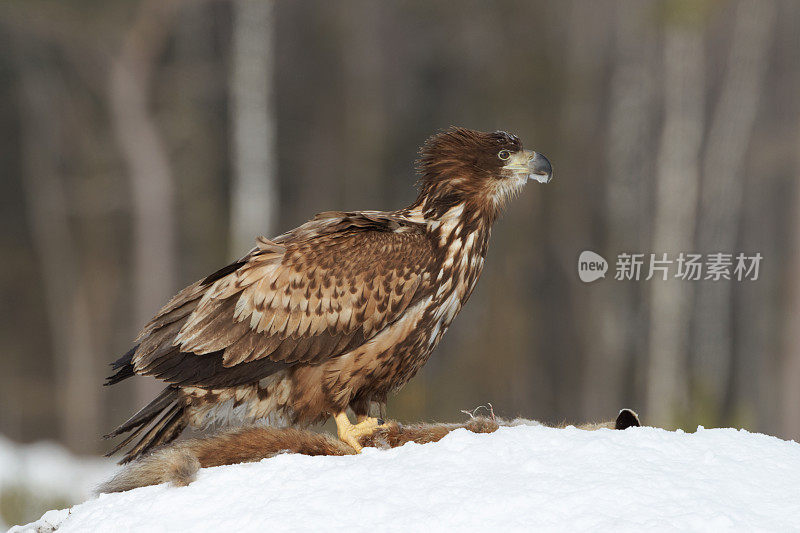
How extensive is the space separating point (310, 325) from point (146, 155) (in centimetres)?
1283

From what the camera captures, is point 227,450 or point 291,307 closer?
point 227,450

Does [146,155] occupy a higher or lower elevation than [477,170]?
lower

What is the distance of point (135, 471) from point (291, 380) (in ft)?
3.38

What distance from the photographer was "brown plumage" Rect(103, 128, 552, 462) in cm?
439

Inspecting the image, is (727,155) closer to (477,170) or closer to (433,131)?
(433,131)

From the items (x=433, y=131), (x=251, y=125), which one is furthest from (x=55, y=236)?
(x=433, y=131)

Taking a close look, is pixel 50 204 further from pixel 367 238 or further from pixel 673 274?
pixel 367 238

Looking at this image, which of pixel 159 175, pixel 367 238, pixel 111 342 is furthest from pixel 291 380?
pixel 111 342

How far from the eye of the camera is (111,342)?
2052 cm

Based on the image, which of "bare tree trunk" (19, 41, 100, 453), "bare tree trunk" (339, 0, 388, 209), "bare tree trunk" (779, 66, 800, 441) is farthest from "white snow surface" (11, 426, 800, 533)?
"bare tree trunk" (19, 41, 100, 453)

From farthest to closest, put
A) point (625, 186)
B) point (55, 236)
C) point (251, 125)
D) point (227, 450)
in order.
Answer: point (55, 236), point (625, 186), point (251, 125), point (227, 450)

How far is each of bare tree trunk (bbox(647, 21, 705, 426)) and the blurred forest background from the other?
0.05m

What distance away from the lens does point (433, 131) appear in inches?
741

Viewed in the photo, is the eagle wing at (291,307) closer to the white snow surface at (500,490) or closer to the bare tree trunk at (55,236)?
the white snow surface at (500,490)
